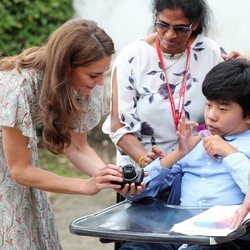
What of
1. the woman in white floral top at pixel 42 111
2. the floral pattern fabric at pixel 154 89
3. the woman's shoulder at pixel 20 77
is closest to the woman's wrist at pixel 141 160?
the floral pattern fabric at pixel 154 89

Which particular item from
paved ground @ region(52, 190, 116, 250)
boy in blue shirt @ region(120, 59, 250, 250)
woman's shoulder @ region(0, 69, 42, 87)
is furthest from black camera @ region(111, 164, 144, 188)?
paved ground @ region(52, 190, 116, 250)

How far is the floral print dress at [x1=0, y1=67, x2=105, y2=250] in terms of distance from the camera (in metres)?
3.65

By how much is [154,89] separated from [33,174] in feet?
2.64

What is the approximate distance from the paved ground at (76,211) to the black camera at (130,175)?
2203mm

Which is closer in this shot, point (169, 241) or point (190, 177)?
point (169, 241)

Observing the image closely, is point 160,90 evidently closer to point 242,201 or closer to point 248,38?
point 242,201

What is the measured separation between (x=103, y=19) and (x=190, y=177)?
4488mm

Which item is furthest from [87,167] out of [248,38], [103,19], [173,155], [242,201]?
[103,19]

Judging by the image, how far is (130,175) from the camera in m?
3.67

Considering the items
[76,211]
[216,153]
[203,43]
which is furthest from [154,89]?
[76,211]

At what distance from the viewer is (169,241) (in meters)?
3.35

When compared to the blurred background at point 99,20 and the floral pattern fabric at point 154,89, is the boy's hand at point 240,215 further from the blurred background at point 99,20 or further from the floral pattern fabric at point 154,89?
the blurred background at point 99,20

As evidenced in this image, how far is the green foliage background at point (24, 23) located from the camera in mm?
7785

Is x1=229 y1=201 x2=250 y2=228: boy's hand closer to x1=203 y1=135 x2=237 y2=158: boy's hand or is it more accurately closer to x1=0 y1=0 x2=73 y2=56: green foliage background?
x1=203 y1=135 x2=237 y2=158: boy's hand
